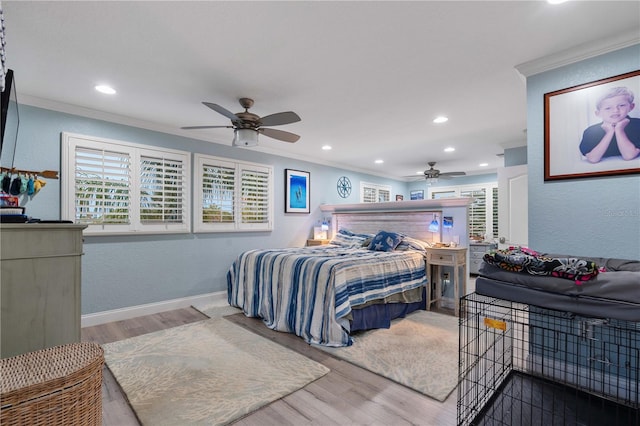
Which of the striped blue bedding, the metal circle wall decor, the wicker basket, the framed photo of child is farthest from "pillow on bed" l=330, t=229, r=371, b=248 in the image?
the wicker basket

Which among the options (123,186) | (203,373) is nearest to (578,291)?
(203,373)

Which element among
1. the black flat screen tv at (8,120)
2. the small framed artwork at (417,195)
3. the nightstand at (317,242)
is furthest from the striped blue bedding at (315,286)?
the small framed artwork at (417,195)

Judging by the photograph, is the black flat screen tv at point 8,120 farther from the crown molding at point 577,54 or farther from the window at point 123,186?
the crown molding at point 577,54

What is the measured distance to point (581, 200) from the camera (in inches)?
87.7

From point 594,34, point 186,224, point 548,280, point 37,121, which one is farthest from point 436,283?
point 37,121

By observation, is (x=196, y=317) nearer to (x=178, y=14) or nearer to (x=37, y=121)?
(x=37, y=121)

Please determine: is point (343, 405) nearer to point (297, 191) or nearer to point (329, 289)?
point (329, 289)

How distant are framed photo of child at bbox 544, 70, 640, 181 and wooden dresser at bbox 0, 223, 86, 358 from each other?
3271mm

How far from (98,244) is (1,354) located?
230 centimetres

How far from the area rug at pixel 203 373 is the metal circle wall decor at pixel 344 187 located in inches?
160

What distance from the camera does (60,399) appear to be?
1217 millimetres

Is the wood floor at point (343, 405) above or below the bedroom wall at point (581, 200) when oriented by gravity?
below

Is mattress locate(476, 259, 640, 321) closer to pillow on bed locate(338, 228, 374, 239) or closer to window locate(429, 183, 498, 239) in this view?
pillow on bed locate(338, 228, 374, 239)

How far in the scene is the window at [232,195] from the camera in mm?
4398
